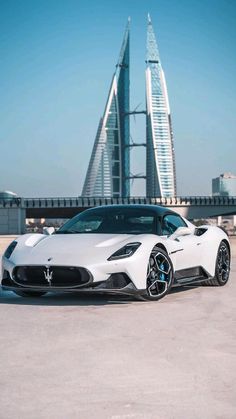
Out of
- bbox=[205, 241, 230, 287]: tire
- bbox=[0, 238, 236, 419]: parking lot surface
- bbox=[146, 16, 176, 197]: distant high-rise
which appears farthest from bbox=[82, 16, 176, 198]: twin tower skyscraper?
bbox=[0, 238, 236, 419]: parking lot surface

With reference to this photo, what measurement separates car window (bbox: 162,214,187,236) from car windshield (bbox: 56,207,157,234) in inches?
5.9

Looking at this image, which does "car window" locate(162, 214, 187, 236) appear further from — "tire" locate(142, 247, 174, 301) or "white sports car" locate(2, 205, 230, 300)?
"tire" locate(142, 247, 174, 301)

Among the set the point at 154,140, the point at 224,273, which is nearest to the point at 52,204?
the point at 154,140

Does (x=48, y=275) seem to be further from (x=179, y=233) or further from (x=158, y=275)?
(x=179, y=233)

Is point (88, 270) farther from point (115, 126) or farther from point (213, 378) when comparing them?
point (115, 126)

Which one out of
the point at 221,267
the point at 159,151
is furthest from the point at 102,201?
the point at 221,267

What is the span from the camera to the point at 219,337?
526cm

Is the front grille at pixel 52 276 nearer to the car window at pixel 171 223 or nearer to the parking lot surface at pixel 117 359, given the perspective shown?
the parking lot surface at pixel 117 359

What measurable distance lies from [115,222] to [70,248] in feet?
3.59

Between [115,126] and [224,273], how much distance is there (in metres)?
169

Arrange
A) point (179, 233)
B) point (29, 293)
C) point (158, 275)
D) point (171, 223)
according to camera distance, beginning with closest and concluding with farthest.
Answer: point (158, 275) < point (29, 293) < point (179, 233) < point (171, 223)

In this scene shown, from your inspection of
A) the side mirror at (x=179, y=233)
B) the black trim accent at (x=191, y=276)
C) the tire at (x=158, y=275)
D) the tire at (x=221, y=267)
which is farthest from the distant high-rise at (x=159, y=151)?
the tire at (x=158, y=275)

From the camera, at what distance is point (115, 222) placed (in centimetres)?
834

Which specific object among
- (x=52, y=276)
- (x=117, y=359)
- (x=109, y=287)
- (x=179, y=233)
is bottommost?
(x=117, y=359)
